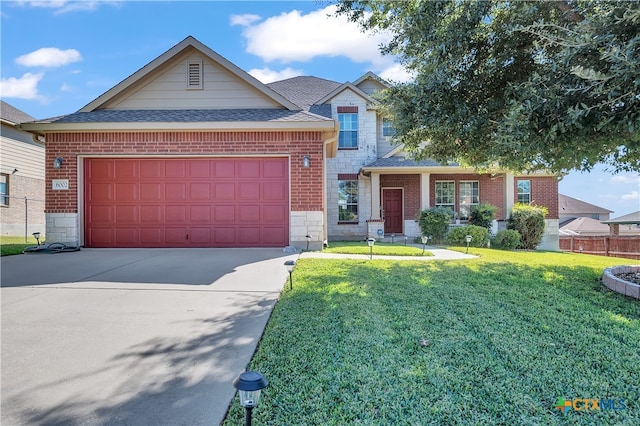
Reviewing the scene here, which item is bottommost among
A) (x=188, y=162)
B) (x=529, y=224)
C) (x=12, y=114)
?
(x=529, y=224)

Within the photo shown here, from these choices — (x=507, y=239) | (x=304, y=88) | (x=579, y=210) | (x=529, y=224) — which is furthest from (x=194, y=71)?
(x=579, y=210)

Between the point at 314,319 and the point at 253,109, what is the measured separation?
7510 millimetres

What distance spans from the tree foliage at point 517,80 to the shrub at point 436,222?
5.48 metres

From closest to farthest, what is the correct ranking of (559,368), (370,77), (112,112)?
(559,368) < (112,112) < (370,77)

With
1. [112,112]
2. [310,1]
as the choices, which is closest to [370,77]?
[310,1]

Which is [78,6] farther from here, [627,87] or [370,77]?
[627,87]

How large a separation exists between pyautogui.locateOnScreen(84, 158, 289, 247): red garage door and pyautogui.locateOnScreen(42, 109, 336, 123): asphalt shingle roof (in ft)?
3.35

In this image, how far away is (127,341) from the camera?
3.27 meters

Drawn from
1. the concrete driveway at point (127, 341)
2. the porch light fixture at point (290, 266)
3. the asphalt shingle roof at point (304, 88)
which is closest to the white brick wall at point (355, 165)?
the asphalt shingle roof at point (304, 88)

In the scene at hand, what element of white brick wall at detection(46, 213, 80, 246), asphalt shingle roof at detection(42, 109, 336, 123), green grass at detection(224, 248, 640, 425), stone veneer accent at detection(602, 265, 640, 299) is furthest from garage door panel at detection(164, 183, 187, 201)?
stone veneer accent at detection(602, 265, 640, 299)

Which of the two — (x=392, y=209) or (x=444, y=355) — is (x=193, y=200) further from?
(x=392, y=209)

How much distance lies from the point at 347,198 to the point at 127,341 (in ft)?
44.1

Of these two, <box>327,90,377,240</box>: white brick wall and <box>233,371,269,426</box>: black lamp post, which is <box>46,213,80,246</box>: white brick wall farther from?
<box>327,90,377,240</box>: white brick wall

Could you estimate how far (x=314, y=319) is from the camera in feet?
12.5
